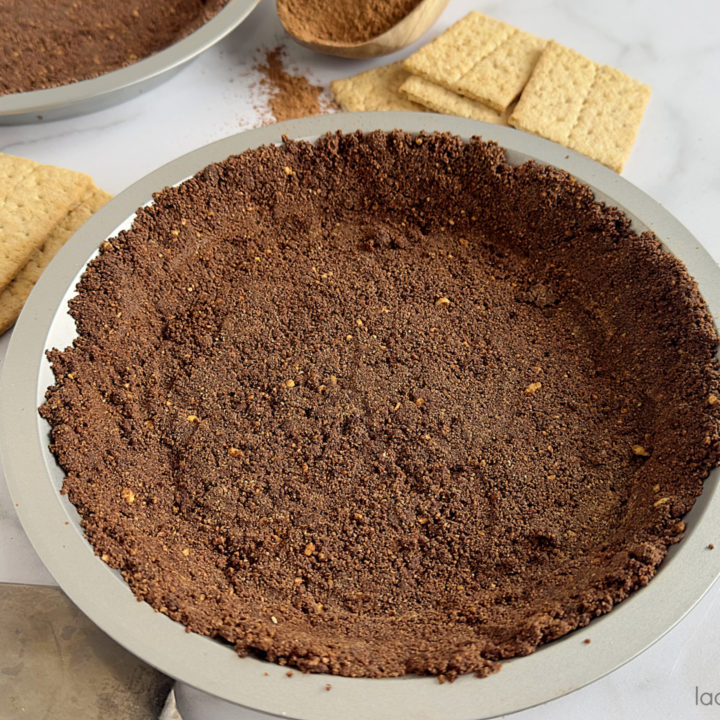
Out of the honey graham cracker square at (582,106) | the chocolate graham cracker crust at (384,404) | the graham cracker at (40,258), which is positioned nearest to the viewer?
the chocolate graham cracker crust at (384,404)

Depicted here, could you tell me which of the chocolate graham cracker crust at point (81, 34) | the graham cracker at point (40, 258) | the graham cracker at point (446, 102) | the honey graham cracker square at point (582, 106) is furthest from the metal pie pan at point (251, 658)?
the chocolate graham cracker crust at point (81, 34)

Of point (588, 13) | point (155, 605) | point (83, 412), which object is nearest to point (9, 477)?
point (83, 412)

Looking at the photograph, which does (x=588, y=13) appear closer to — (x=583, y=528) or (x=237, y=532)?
(x=583, y=528)

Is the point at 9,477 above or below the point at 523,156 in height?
below

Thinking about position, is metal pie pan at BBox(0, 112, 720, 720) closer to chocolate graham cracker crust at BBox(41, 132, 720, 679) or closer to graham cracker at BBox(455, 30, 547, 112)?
chocolate graham cracker crust at BBox(41, 132, 720, 679)

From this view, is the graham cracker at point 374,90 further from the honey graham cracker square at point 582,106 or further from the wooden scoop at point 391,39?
the honey graham cracker square at point 582,106

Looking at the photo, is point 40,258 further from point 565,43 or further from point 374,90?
point 565,43
